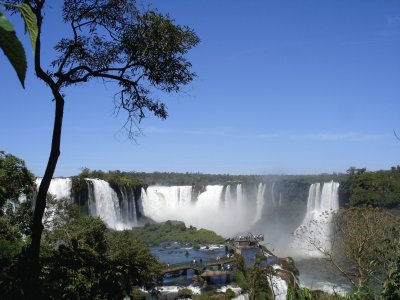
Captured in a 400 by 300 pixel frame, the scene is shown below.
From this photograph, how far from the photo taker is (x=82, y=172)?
141ft

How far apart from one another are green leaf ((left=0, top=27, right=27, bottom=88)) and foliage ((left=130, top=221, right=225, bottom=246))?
139 ft

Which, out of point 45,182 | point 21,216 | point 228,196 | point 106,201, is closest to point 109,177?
point 106,201

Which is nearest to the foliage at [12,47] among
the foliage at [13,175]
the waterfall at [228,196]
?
the foliage at [13,175]

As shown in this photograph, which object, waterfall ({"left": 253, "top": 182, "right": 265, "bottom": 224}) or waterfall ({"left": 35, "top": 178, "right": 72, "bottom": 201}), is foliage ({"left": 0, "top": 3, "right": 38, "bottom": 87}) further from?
waterfall ({"left": 253, "top": 182, "right": 265, "bottom": 224})

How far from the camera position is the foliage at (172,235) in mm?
43781

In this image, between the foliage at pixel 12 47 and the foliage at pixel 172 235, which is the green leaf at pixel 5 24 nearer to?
the foliage at pixel 12 47

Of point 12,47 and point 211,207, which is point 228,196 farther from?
point 12,47

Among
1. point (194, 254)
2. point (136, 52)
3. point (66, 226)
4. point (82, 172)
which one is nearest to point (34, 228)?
point (136, 52)

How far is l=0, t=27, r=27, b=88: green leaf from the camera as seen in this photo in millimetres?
714

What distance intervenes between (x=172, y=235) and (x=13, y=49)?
47.0 m

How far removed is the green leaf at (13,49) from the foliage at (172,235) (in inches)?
1672

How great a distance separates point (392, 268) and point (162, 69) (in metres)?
4.06

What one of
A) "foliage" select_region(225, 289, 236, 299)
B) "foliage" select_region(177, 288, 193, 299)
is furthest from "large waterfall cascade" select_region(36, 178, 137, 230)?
"foliage" select_region(225, 289, 236, 299)

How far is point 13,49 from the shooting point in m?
0.72
